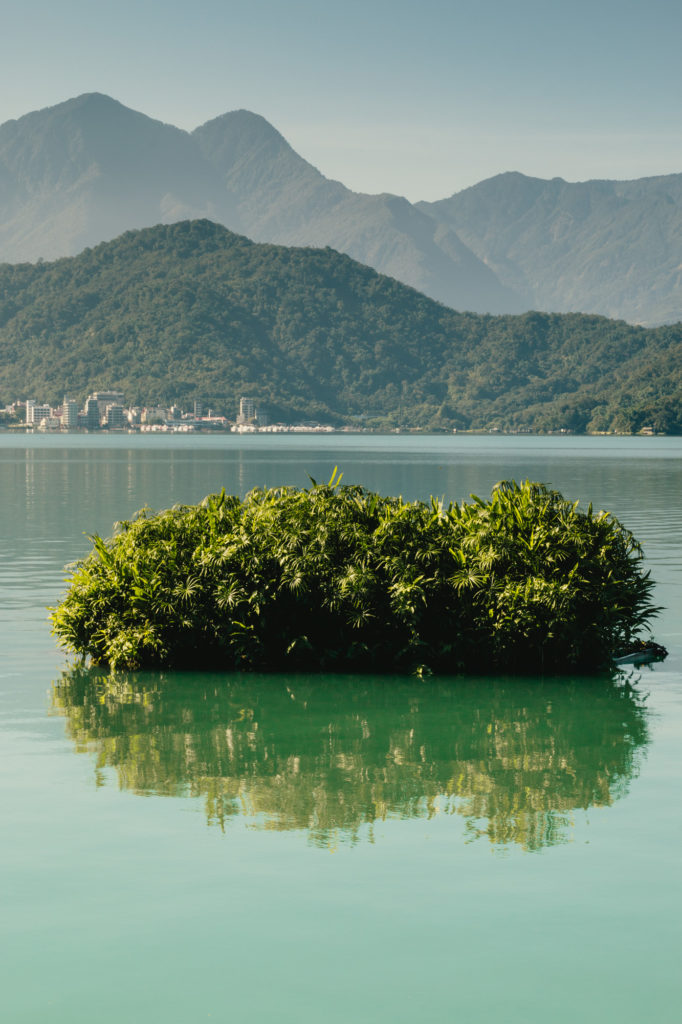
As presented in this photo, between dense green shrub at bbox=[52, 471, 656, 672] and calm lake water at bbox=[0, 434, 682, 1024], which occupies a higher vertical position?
dense green shrub at bbox=[52, 471, 656, 672]

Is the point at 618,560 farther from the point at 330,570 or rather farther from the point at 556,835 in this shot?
the point at 556,835

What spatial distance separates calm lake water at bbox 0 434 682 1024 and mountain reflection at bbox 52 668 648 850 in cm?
4

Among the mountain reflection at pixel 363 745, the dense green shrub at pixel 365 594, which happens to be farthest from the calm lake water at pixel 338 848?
the dense green shrub at pixel 365 594

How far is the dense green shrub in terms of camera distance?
14.0 meters

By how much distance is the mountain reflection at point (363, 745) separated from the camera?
910 cm

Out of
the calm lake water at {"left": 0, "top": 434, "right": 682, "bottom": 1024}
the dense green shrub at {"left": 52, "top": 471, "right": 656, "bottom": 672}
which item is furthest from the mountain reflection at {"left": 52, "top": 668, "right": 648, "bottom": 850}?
the dense green shrub at {"left": 52, "top": 471, "right": 656, "bottom": 672}

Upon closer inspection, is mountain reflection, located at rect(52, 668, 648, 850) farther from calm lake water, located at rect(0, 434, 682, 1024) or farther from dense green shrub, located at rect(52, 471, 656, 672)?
dense green shrub, located at rect(52, 471, 656, 672)

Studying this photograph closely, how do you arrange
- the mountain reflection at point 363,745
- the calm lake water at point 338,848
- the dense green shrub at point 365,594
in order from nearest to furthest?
the calm lake water at point 338,848 → the mountain reflection at point 363,745 → the dense green shrub at point 365,594

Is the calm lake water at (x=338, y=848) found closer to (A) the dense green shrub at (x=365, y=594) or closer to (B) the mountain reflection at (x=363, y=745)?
(B) the mountain reflection at (x=363, y=745)

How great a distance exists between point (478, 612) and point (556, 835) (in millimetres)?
5812

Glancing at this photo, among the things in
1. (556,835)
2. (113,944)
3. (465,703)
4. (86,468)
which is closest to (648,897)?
(556,835)

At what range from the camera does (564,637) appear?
46.9ft

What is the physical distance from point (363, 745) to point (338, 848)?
10.1ft

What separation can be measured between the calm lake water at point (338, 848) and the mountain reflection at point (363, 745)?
4 cm
